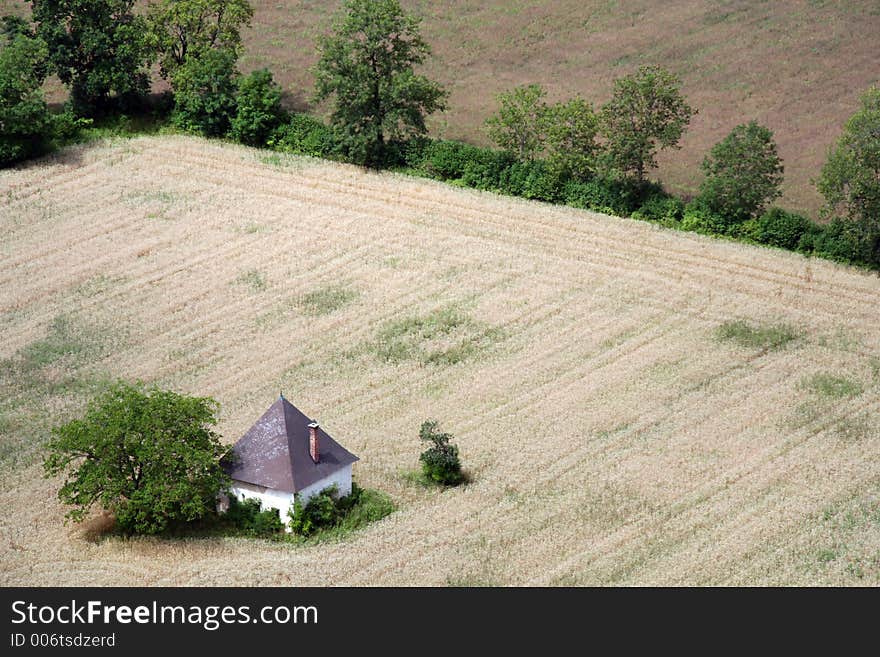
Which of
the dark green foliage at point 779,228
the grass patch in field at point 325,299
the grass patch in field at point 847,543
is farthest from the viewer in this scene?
the dark green foliage at point 779,228

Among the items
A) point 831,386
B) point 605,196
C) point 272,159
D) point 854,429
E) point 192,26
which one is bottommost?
point 854,429

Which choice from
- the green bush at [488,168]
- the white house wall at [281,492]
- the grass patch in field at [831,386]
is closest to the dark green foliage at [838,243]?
the grass patch in field at [831,386]

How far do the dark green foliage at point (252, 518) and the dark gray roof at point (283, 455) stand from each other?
925 millimetres

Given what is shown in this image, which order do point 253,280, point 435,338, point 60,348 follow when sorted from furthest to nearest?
point 253,280 < point 435,338 < point 60,348

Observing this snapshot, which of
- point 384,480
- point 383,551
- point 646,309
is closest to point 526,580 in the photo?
point 383,551

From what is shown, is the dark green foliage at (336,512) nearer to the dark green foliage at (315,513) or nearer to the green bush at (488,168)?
the dark green foliage at (315,513)

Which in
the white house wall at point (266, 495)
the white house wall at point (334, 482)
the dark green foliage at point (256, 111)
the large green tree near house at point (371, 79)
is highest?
the large green tree near house at point (371, 79)

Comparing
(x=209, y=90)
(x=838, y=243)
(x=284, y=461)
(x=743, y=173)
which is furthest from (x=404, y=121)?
(x=284, y=461)

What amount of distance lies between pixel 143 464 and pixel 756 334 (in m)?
25.2

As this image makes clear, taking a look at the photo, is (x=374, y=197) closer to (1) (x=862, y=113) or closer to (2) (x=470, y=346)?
(2) (x=470, y=346)

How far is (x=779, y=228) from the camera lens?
60031 mm

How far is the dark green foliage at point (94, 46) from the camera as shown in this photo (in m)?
71.0

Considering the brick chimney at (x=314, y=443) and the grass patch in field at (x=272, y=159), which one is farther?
the grass patch in field at (x=272, y=159)

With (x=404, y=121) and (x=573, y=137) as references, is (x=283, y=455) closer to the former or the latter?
(x=573, y=137)
